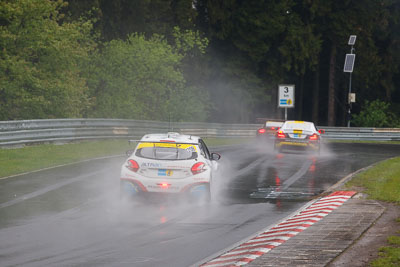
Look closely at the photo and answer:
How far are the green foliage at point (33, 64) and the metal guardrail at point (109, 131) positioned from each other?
3.98m

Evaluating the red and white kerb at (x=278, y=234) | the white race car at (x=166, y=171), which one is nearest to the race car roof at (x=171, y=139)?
the white race car at (x=166, y=171)

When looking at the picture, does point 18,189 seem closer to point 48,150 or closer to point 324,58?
point 48,150

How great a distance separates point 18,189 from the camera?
15617 mm

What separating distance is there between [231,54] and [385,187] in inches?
1913

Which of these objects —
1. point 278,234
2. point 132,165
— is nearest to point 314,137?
point 132,165

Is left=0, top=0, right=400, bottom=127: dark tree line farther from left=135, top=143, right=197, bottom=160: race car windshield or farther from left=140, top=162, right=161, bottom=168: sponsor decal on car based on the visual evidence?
left=140, top=162, right=161, bottom=168: sponsor decal on car

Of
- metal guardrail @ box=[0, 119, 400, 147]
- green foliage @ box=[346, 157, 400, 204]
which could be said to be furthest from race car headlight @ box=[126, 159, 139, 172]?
metal guardrail @ box=[0, 119, 400, 147]

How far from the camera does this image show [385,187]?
1716cm

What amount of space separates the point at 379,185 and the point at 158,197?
6367 mm

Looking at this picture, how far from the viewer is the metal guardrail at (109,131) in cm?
2447

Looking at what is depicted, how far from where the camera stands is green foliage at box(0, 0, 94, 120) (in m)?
34.2

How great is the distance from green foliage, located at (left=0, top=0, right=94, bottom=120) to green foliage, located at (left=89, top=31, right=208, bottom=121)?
1002 cm

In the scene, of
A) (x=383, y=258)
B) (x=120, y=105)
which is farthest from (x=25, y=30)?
(x=383, y=258)

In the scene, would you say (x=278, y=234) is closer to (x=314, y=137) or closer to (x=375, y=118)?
(x=314, y=137)
